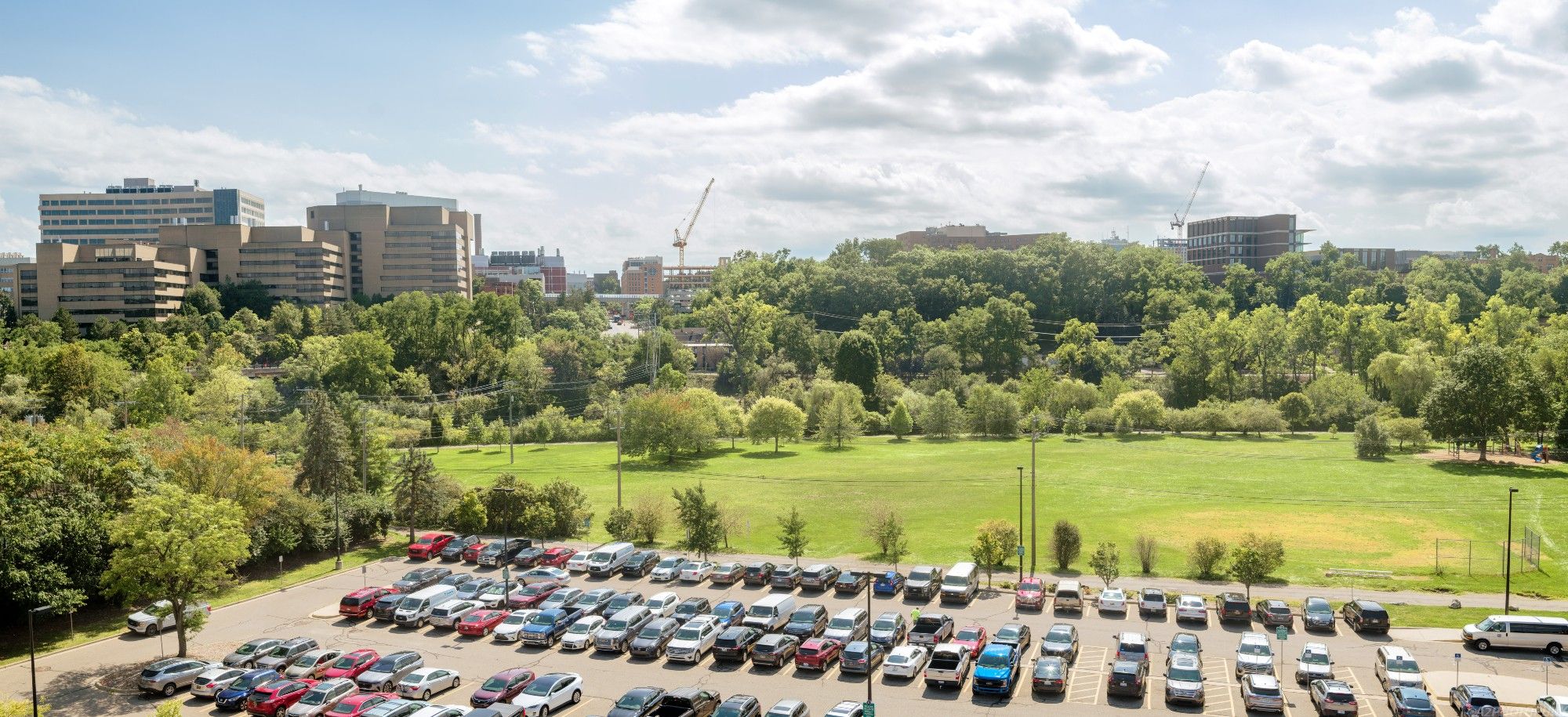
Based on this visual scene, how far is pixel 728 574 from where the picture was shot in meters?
45.1

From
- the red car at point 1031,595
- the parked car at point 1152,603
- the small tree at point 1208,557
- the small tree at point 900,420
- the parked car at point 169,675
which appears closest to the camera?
the parked car at point 169,675

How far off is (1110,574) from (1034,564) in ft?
14.5

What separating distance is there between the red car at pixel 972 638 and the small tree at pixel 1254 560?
13.2 metres

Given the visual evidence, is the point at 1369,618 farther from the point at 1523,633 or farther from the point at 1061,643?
the point at 1061,643

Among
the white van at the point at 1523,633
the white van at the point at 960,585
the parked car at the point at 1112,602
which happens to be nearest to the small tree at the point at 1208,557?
the parked car at the point at 1112,602

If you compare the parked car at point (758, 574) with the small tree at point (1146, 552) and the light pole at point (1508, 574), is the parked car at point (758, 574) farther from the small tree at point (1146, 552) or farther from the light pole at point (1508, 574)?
the light pole at point (1508, 574)

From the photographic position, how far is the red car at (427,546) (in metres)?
50.6

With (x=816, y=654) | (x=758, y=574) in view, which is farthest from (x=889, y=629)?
(x=758, y=574)

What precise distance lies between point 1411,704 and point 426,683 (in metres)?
26.6

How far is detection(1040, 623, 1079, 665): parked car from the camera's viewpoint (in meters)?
32.9

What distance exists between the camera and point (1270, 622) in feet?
123

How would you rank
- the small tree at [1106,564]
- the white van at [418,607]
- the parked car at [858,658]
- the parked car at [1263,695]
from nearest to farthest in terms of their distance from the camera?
the parked car at [1263,695], the parked car at [858,658], the white van at [418,607], the small tree at [1106,564]

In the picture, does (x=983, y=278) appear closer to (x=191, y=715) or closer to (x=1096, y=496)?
(x=1096, y=496)

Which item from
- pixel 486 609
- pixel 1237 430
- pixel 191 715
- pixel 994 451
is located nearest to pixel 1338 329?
pixel 1237 430
